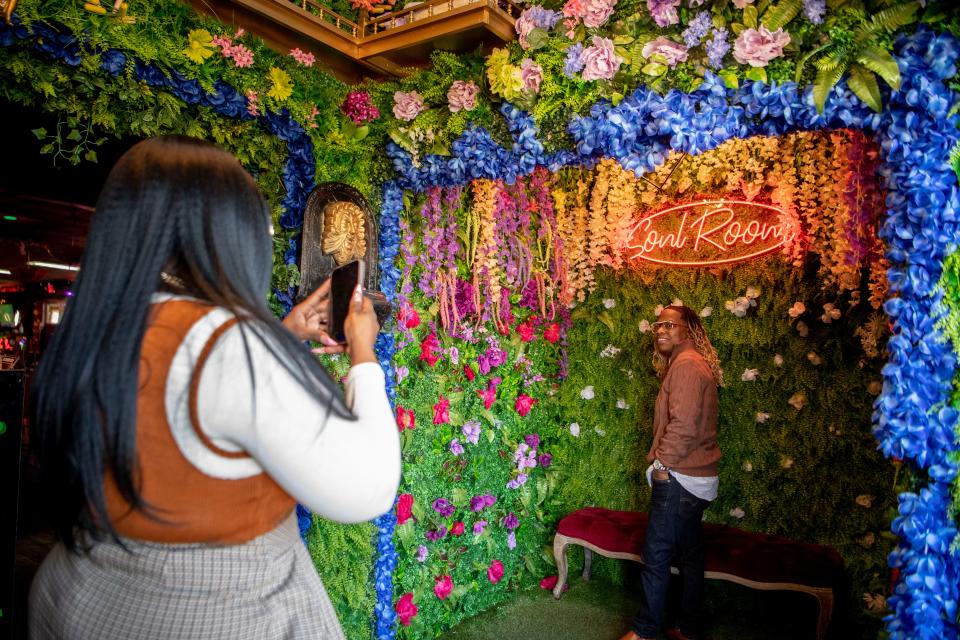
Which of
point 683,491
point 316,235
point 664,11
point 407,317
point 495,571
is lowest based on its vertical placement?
point 495,571

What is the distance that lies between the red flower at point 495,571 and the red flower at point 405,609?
81 centimetres

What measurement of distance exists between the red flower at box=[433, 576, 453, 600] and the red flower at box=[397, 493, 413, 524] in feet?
1.83

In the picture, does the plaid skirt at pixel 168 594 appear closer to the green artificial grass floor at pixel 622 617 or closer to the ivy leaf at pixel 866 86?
the ivy leaf at pixel 866 86

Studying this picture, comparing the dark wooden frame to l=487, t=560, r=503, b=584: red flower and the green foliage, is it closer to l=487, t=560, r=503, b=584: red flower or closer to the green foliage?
l=487, t=560, r=503, b=584: red flower

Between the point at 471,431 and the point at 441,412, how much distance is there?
0.31m

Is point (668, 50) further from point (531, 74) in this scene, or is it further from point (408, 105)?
point (408, 105)

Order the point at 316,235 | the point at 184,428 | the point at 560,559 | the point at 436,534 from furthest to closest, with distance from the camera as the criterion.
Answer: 1. the point at 560,559
2. the point at 436,534
3. the point at 316,235
4. the point at 184,428

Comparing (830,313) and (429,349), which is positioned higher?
(830,313)

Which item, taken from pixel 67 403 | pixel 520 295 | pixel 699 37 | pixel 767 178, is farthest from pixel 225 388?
pixel 767 178

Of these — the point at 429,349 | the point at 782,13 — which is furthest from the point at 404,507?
the point at 782,13

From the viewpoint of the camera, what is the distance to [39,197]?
434cm

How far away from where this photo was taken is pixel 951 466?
2023mm

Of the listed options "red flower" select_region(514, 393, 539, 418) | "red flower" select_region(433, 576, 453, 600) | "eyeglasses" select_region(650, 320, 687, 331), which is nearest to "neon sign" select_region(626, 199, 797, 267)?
"eyeglasses" select_region(650, 320, 687, 331)

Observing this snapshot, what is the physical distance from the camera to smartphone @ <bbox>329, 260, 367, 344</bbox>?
55.3 inches
